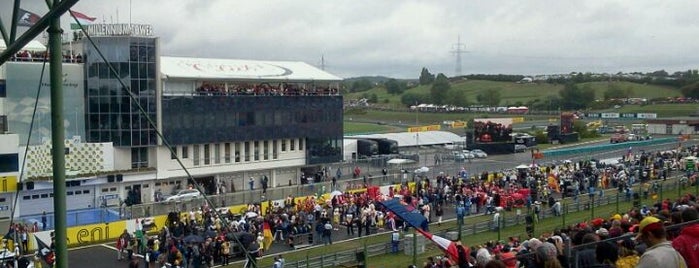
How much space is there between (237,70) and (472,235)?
22.3 m

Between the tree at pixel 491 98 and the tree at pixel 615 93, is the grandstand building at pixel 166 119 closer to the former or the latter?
the tree at pixel 615 93

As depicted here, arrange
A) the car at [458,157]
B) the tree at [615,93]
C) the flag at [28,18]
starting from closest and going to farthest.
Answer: the flag at [28,18]
the car at [458,157]
the tree at [615,93]

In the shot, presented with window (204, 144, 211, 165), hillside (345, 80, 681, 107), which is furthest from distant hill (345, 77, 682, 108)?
window (204, 144, 211, 165)

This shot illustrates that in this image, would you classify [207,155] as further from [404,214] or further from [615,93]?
[615,93]

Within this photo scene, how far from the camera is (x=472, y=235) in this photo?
1106 inches

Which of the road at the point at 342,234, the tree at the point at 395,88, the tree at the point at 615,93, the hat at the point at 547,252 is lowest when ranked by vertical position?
the road at the point at 342,234

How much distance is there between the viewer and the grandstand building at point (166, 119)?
1428 inches

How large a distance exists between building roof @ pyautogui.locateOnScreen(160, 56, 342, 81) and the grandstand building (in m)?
0.08

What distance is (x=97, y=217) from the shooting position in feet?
100

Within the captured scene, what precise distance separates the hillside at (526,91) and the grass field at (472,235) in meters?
123

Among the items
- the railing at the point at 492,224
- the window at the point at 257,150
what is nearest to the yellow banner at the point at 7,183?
the window at the point at 257,150

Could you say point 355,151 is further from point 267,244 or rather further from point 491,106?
point 491,106

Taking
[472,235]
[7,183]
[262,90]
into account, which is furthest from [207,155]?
[472,235]

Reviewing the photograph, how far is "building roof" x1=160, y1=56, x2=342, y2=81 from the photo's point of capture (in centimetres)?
4238
